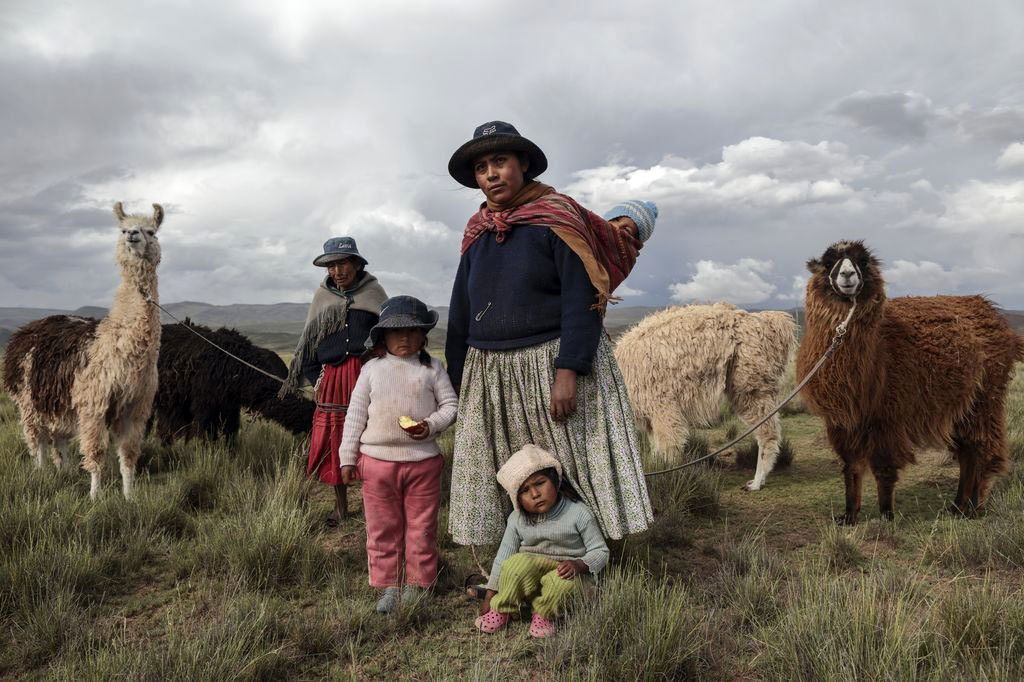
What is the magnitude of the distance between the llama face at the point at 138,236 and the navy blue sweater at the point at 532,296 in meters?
3.54

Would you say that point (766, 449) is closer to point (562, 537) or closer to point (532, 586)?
point (562, 537)

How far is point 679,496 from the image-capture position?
482cm

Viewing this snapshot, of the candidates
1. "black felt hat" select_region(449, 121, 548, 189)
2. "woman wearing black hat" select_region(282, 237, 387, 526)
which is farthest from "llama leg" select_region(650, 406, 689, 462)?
"black felt hat" select_region(449, 121, 548, 189)

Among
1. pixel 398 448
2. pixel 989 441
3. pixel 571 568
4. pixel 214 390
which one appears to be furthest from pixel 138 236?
pixel 989 441

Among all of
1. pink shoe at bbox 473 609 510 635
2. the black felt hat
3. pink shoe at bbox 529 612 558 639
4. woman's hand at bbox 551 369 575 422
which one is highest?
the black felt hat

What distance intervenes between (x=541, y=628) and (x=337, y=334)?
2648 millimetres

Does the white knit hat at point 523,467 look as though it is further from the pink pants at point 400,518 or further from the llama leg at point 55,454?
the llama leg at point 55,454

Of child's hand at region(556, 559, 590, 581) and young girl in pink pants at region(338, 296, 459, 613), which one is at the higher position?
young girl in pink pants at region(338, 296, 459, 613)

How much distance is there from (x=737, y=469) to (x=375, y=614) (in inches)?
191

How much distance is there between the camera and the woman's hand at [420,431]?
3.04 metres

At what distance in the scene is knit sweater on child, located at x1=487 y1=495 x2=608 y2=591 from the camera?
2.97m

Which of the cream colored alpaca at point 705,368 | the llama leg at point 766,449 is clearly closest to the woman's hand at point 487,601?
the cream colored alpaca at point 705,368

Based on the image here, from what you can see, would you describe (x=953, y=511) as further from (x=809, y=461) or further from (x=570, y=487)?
(x=570, y=487)

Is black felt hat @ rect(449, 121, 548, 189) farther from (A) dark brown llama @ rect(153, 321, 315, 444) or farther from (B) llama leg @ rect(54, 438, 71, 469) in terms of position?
(B) llama leg @ rect(54, 438, 71, 469)
